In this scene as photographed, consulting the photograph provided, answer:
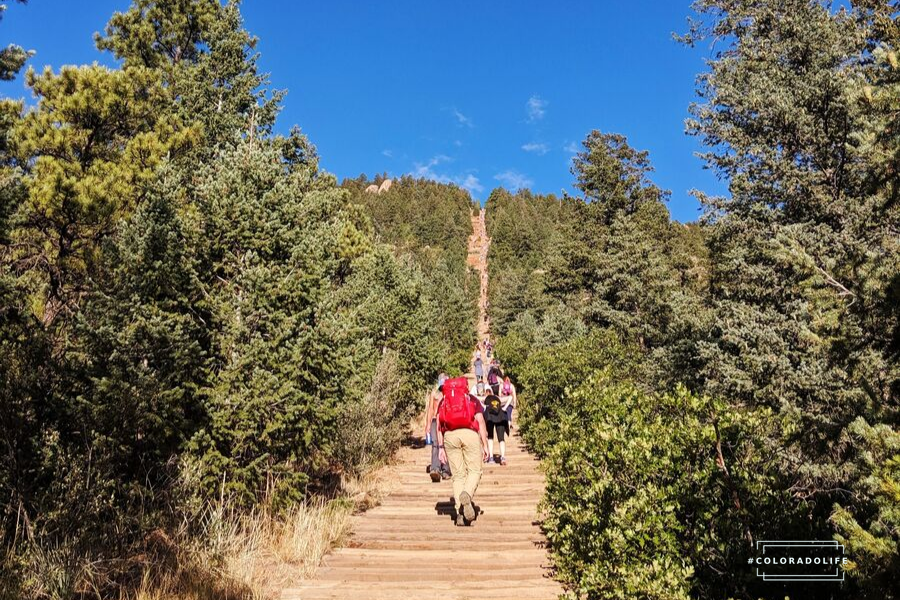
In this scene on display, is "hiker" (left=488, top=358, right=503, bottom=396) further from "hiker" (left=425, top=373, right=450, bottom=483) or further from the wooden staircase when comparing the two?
the wooden staircase

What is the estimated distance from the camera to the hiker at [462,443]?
661 cm

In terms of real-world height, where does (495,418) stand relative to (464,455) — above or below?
above

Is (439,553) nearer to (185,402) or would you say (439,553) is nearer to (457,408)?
(457,408)

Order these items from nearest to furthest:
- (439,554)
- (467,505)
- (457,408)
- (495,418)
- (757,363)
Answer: (439,554) < (467,505) < (457,408) < (757,363) < (495,418)

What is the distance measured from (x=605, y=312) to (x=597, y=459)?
19366 mm

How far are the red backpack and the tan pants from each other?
0.09 metres

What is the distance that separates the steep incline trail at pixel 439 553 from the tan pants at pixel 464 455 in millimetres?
495

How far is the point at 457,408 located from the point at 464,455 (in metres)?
0.60

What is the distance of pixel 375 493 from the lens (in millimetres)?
8258

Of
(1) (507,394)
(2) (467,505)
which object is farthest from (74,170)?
(2) (467,505)

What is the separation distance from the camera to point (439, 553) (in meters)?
5.61

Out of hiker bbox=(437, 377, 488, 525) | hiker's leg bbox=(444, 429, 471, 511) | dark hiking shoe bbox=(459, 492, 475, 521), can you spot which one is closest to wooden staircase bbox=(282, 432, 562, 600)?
dark hiking shoe bbox=(459, 492, 475, 521)

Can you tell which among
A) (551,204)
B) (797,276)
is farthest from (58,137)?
(551,204)

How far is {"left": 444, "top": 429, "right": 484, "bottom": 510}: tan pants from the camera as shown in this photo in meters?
6.66
